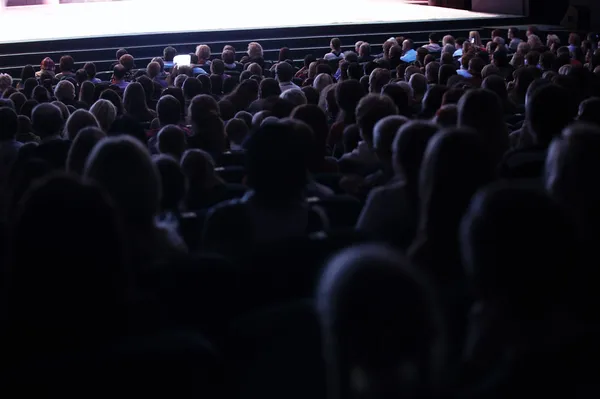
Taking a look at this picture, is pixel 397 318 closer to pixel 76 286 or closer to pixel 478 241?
pixel 478 241

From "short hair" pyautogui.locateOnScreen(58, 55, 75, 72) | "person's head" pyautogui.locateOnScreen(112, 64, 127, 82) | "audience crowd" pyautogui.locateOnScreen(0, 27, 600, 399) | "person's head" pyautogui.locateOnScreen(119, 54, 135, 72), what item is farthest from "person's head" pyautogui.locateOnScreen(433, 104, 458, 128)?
"short hair" pyautogui.locateOnScreen(58, 55, 75, 72)

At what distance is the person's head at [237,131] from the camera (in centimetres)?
571

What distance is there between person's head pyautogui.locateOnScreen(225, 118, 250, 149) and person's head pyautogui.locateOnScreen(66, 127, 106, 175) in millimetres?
1612

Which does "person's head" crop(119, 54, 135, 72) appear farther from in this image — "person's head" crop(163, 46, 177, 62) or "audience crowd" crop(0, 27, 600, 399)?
"audience crowd" crop(0, 27, 600, 399)

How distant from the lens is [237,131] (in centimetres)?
571

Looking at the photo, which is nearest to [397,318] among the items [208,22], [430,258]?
[430,258]

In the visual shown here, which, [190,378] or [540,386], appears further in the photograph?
[190,378]

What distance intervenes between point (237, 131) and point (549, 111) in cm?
223

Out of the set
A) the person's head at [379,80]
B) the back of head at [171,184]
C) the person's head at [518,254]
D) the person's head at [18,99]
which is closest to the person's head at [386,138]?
the back of head at [171,184]

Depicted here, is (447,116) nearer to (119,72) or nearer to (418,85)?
(418,85)

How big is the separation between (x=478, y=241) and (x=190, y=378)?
1.97ft

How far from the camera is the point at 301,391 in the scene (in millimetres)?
1977

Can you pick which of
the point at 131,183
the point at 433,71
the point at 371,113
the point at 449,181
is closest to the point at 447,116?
the point at 371,113

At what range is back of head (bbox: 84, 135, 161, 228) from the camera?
8.68 ft
